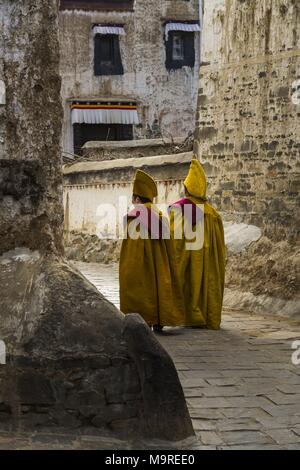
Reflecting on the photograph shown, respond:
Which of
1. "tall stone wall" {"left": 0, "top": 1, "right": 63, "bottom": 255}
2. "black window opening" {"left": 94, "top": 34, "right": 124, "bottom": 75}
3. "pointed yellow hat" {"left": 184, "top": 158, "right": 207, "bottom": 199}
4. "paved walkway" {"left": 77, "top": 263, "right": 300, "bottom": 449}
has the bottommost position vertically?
"paved walkway" {"left": 77, "top": 263, "right": 300, "bottom": 449}

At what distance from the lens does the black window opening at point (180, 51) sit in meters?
23.6

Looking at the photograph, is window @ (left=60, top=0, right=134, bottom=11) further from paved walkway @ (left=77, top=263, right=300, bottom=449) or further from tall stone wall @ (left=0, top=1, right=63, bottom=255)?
tall stone wall @ (left=0, top=1, right=63, bottom=255)

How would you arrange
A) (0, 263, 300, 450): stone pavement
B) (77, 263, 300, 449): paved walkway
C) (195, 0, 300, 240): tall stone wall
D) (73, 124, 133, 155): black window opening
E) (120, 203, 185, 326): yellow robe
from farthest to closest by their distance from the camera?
1. (73, 124, 133, 155): black window opening
2. (195, 0, 300, 240): tall stone wall
3. (120, 203, 185, 326): yellow robe
4. (77, 263, 300, 449): paved walkway
5. (0, 263, 300, 450): stone pavement

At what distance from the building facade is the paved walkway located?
16164mm

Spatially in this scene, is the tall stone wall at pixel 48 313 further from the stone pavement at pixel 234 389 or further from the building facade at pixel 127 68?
the building facade at pixel 127 68

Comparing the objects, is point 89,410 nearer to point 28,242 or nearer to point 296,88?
point 28,242

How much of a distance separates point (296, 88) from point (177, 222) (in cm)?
229

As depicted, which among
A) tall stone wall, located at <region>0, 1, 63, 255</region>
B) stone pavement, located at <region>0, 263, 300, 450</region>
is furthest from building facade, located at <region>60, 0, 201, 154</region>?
tall stone wall, located at <region>0, 1, 63, 255</region>

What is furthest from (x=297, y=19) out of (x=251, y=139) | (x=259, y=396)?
(x=259, y=396)

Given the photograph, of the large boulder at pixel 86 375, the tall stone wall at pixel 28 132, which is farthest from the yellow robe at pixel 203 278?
the large boulder at pixel 86 375

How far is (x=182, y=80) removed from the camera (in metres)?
23.9

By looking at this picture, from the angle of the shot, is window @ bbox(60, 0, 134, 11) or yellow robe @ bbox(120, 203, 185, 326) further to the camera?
window @ bbox(60, 0, 134, 11)

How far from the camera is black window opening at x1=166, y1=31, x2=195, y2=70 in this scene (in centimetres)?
2358

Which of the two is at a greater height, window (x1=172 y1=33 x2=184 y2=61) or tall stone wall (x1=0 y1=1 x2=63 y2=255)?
window (x1=172 y1=33 x2=184 y2=61)
